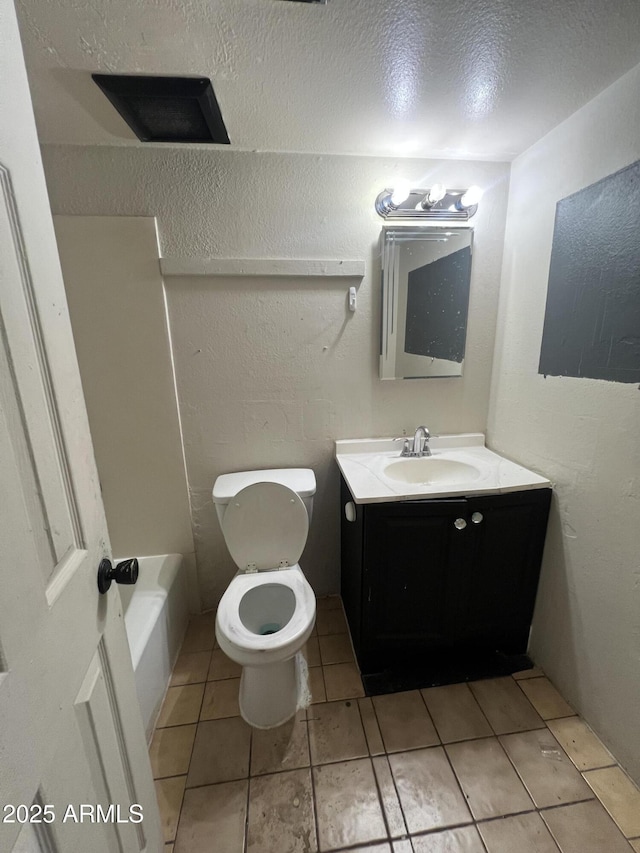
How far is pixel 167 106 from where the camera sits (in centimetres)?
111

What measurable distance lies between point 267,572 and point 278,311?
1.13 m

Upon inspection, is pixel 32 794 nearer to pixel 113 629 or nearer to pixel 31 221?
pixel 113 629

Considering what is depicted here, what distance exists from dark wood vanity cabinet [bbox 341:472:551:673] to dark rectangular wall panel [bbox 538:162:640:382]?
0.52m

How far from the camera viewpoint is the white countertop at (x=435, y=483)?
1.28 m

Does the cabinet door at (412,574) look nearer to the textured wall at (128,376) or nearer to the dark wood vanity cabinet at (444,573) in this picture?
the dark wood vanity cabinet at (444,573)

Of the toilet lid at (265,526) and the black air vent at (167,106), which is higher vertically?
the black air vent at (167,106)

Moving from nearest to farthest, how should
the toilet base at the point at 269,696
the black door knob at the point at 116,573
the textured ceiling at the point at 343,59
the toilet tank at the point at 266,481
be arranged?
the black door knob at the point at 116,573 < the textured ceiling at the point at 343,59 < the toilet base at the point at 269,696 < the toilet tank at the point at 266,481

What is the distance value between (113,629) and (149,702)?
29.9 inches

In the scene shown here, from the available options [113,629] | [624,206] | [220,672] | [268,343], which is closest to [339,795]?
[220,672]

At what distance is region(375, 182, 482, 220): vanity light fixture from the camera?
1.39 meters

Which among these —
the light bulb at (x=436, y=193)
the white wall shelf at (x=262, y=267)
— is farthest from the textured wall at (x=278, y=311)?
the light bulb at (x=436, y=193)

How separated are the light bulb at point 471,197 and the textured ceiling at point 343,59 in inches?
7.2

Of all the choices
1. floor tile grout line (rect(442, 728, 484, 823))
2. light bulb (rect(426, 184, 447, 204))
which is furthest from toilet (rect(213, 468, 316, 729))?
light bulb (rect(426, 184, 447, 204))

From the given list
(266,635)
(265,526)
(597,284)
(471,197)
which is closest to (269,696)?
(266,635)
